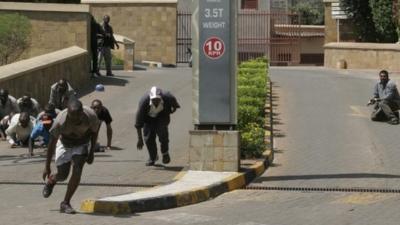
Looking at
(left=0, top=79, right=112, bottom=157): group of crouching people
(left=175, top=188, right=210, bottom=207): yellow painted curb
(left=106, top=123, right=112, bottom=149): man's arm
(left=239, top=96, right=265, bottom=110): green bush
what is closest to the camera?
(left=175, top=188, right=210, bottom=207): yellow painted curb

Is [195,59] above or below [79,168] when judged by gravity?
above

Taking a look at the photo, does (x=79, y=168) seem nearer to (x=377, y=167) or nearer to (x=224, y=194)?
(x=224, y=194)

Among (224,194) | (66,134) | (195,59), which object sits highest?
(195,59)

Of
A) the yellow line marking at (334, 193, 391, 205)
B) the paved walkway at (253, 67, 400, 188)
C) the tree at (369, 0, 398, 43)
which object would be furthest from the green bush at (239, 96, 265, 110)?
the tree at (369, 0, 398, 43)

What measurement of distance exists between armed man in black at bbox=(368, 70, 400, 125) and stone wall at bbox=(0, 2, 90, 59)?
11.2m

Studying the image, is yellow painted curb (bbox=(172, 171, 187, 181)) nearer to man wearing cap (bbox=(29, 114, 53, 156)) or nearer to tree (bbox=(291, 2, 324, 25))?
man wearing cap (bbox=(29, 114, 53, 156))

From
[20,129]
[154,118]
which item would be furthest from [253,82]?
[154,118]

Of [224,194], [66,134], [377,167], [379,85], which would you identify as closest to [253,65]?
[379,85]

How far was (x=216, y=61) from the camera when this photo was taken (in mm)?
12859

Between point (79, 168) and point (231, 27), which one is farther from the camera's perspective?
point (231, 27)

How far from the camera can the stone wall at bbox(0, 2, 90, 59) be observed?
92.4 ft

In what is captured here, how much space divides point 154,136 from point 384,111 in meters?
7.42

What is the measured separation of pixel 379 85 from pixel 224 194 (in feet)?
30.7

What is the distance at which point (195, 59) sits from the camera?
12.9 meters
